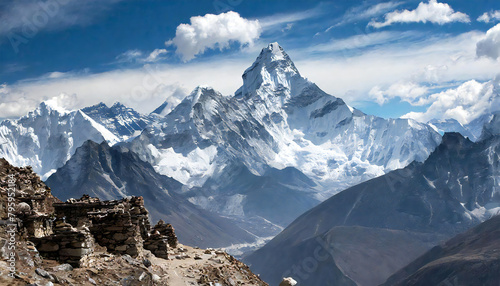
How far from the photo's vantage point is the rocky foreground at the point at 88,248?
25.3 m

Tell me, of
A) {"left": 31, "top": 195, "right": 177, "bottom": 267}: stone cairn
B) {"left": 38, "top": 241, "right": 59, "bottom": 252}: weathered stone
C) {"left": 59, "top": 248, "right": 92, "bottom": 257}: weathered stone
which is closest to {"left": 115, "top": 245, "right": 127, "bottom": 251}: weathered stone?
{"left": 31, "top": 195, "right": 177, "bottom": 267}: stone cairn

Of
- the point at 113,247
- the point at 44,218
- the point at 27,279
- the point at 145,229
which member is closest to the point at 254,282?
the point at 145,229

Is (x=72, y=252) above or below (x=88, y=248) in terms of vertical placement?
above

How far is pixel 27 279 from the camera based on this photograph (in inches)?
892

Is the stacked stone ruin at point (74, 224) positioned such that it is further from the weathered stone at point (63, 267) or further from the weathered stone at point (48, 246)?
the weathered stone at point (63, 267)

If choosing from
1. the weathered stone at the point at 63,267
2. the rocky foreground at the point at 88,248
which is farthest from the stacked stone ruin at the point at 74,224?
the weathered stone at the point at 63,267

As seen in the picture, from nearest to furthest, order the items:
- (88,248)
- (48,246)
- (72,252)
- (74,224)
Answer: (72,252)
(48,246)
(88,248)
(74,224)

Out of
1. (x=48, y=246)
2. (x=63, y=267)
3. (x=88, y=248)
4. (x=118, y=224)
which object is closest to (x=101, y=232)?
(x=118, y=224)

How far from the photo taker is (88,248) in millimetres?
27188

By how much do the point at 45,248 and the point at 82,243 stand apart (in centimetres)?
168

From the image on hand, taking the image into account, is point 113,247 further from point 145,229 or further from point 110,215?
point 145,229

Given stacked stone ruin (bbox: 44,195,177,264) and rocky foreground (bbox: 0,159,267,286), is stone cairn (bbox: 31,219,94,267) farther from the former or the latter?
stacked stone ruin (bbox: 44,195,177,264)

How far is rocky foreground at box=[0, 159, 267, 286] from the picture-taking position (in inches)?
A: 995

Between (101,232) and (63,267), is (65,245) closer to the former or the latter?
(63,267)
